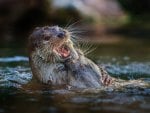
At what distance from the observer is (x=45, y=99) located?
4.96 meters

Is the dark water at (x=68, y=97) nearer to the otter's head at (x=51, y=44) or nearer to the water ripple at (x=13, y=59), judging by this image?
the otter's head at (x=51, y=44)

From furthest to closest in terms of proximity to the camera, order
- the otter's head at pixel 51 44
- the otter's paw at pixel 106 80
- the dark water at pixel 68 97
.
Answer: the otter's paw at pixel 106 80 → the otter's head at pixel 51 44 → the dark water at pixel 68 97

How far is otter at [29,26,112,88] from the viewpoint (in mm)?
5465

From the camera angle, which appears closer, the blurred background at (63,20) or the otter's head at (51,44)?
the otter's head at (51,44)

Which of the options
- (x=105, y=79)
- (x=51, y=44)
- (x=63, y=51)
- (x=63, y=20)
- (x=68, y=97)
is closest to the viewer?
(x=68, y=97)

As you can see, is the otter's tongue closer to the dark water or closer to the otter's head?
the otter's head

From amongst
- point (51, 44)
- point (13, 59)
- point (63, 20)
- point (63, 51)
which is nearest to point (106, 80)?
point (63, 51)

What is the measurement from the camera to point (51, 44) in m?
5.46

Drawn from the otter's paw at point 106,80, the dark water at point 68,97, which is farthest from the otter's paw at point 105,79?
the dark water at point 68,97

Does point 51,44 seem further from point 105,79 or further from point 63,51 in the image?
point 105,79

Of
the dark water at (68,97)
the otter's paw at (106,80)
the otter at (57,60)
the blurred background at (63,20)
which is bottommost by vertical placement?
the dark water at (68,97)

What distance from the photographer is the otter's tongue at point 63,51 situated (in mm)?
5543

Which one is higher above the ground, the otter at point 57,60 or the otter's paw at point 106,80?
the otter at point 57,60

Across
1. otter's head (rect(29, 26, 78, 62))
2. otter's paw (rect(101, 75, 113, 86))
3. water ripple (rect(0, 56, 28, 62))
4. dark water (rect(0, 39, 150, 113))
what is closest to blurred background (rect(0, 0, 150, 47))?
water ripple (rect(0, 56, 28, 62))
